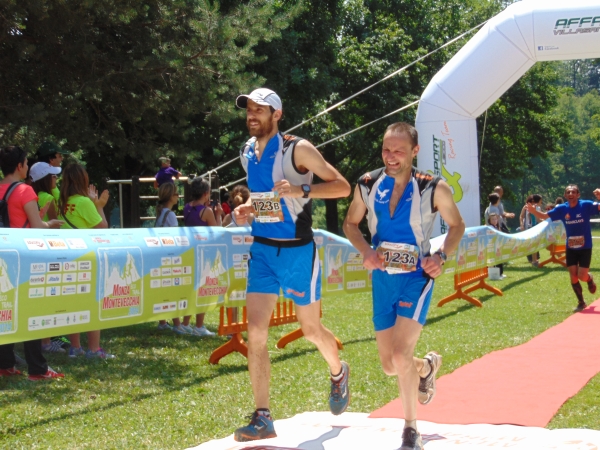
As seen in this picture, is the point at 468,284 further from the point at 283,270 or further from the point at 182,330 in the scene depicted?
the point at 283,270

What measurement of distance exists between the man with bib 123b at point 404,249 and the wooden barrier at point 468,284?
8.75 meters

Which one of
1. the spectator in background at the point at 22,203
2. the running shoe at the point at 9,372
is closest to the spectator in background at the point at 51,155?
the spectator in background at the point at 22,203

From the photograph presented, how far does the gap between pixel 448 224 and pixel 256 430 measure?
1805 mm

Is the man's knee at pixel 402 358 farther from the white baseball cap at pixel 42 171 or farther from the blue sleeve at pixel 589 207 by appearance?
the blue sleeve at pixel 589 207

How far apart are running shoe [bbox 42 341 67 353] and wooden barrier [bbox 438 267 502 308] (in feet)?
22.9

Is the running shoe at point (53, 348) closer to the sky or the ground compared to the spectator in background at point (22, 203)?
closer to the ground

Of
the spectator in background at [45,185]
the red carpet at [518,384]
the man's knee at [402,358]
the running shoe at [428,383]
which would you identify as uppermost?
the spectator in background at [45,185]

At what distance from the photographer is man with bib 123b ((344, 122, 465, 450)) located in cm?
496

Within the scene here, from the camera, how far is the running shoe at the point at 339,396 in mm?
5645

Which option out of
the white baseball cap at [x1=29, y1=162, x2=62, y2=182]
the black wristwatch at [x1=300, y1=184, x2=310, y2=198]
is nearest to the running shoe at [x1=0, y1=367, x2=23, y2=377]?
the white baseball cap at [x1=29, y1=162, x2=62, y2=182]

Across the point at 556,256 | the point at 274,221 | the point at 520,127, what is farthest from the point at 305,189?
the point at 520,127

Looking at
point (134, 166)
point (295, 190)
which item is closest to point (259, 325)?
point (295, 190)

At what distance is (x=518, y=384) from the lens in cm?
727

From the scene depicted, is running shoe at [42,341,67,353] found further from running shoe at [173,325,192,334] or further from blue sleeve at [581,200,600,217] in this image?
blue sleeve at [581,200,600,217]
